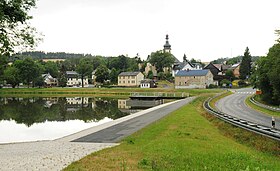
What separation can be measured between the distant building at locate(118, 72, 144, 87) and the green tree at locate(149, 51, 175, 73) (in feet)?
51.4

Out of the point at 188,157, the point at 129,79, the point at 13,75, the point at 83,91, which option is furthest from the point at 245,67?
the point at 188,157

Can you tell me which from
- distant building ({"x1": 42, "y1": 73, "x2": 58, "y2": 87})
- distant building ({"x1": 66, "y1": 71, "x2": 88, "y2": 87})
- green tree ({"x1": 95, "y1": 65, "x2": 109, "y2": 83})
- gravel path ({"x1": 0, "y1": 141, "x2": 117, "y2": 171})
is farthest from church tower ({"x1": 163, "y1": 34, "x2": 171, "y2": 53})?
gravel path ({"x1": 0, "y1": 141, "x2": 117, "y2": 171})

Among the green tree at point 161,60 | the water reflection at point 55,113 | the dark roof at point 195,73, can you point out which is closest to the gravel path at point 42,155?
the water reflection at point 55,113

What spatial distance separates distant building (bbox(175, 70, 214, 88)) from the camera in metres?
106

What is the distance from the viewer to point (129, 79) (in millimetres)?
126812

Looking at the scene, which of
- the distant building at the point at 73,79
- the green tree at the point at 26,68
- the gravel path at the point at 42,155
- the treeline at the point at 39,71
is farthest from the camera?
the distant building at the point at 73,79

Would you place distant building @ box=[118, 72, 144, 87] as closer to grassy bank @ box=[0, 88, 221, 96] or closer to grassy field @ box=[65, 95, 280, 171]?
grassy bank @ box=[0, 88, 221, 96]

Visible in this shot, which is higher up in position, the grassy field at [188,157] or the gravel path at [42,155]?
the grassy field at [188,157]

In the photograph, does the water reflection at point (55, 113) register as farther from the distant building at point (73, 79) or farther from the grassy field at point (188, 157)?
the distant building at point (73, 79)

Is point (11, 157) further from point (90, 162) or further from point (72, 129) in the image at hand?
point (72, 129)

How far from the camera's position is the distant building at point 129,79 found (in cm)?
12650

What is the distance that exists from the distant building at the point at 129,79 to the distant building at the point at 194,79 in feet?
71.4

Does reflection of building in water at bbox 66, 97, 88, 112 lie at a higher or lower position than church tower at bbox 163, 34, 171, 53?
lower

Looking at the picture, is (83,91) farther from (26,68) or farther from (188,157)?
(188,157)
